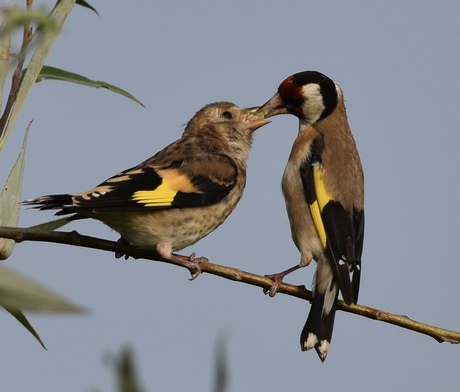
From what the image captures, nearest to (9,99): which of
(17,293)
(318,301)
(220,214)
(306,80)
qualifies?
(17,293)

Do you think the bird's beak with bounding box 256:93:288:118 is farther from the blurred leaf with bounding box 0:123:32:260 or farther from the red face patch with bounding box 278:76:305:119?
the blurred leaf with bounding box 0:123:32:260

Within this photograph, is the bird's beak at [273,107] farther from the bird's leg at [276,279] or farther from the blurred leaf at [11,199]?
the blurred leaf at [11,199]

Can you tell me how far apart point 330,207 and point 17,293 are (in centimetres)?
429

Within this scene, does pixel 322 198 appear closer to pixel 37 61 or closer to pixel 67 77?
pixel 67 77

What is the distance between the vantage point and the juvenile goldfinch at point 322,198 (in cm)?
462

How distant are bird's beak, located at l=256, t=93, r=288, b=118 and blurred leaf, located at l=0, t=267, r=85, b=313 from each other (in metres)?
4.86

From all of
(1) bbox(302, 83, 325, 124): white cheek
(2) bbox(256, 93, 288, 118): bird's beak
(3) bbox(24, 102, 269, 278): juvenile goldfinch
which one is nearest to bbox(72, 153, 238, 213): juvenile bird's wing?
(3) bbox(24, 102, 269, 278): juvenile goldfinch

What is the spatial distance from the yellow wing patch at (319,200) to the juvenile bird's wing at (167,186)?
0.59 metres

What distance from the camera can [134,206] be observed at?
3826 mm

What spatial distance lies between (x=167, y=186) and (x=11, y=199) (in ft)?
7.20

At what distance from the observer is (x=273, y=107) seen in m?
5.89

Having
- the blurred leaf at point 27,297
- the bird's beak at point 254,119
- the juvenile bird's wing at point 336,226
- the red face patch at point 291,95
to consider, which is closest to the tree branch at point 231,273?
the juvenile bird's wing at point 336,226

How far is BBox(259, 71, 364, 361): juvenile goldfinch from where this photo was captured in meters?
4.62

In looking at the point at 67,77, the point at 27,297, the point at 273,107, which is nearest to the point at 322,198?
the point at 273,107
